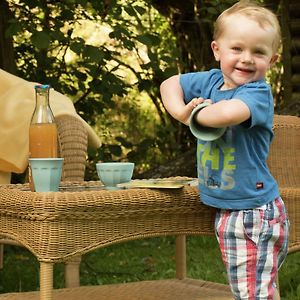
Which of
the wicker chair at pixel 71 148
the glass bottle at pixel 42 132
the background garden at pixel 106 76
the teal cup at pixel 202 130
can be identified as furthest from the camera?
the background garden at pixel 106 76

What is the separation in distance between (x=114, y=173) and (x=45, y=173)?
26 centimetres

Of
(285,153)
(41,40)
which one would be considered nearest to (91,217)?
(285,153)

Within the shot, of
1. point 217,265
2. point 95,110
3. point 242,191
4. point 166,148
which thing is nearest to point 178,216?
point 242,191

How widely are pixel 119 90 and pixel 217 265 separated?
1.23 metres

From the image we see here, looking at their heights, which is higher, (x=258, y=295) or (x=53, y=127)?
(x=53, y=127)

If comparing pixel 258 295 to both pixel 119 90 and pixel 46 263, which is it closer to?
pixel 46 263

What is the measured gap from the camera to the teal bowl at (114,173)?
2.45 metres

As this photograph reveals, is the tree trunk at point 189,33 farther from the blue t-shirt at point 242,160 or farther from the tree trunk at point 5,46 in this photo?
the blue t-shirt at point 242,160

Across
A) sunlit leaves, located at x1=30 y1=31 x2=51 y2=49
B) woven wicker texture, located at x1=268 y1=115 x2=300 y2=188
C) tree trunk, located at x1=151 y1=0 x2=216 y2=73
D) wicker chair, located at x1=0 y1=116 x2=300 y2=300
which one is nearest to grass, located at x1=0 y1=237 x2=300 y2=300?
woven wicker texture, located at x1=268 y1=115 x2=300 y2=188

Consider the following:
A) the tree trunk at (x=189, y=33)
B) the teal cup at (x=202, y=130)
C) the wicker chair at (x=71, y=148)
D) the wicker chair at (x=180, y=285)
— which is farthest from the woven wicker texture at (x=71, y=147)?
the tree trunk at (x=189, y=33)

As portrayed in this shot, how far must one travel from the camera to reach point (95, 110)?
5.23 metres

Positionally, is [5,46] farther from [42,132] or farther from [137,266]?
[42,132]

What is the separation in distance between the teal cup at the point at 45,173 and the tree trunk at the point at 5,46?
8.62 feet

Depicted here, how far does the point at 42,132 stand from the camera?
237cm
